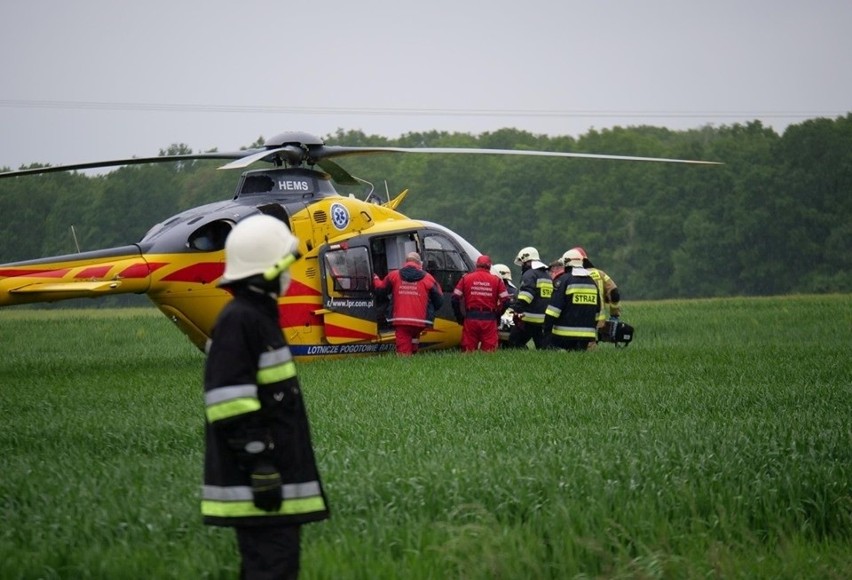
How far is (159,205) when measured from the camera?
90.1 metres

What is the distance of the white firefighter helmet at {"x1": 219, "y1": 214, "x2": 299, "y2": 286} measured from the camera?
6.53 metres

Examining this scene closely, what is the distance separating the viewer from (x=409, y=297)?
848 inches

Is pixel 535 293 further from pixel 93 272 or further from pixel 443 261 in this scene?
pixel 93 272

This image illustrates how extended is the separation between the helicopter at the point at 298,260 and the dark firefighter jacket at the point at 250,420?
1131 centimetres

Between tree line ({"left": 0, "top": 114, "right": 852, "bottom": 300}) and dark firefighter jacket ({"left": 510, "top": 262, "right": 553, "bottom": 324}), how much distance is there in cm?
5470

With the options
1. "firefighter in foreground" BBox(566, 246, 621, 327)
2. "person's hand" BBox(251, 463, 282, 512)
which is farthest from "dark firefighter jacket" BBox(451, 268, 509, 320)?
"person's hand" BBox(251, 463, 282, 512)

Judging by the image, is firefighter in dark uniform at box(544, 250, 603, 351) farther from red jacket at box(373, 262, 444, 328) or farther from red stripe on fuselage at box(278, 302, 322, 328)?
red stripe on fuselage at box(278, 302, 322, 328)

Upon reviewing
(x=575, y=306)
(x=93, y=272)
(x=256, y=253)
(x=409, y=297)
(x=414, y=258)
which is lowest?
(x=575, y=306)

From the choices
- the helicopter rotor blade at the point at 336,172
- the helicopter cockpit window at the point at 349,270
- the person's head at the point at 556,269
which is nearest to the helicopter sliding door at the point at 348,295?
the helicopter cockpit window at the point at 349,270

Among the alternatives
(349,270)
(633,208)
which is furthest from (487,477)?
(633,208)

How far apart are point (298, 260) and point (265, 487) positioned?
510 inches

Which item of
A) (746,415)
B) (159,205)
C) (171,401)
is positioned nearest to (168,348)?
(171,401)

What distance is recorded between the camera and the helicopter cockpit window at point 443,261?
76.2 ft

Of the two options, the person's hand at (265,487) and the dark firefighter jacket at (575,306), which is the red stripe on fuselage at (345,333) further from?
the person's hand at (265,487)
